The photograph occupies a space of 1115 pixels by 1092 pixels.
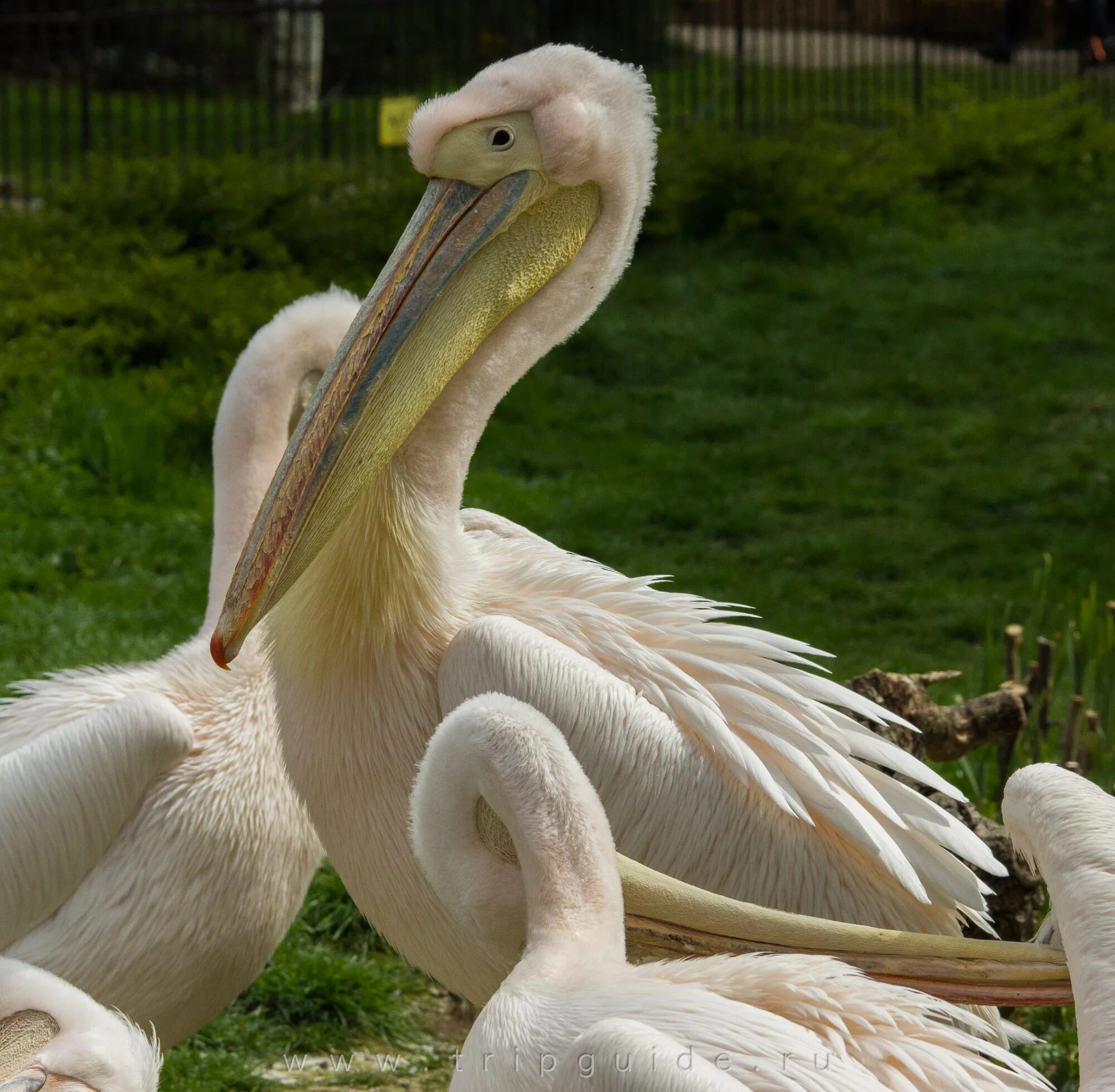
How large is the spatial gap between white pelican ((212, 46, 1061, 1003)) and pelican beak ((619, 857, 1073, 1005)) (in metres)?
0.22

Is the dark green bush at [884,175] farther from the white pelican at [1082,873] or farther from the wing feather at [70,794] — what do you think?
the white pelican at [1082,873]

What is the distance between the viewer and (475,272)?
9.73ft

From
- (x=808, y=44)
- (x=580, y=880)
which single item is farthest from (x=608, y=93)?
(x=808, y=44)

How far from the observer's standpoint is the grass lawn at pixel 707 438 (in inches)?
223

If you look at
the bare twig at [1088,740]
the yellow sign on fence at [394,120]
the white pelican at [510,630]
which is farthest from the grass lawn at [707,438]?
the white pelican at [510,630]

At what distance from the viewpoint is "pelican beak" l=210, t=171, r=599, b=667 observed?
9.04 ft

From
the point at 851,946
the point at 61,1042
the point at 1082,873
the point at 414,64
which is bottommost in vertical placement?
the point at 61,1042

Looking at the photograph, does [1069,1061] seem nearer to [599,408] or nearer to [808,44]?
[599,408]

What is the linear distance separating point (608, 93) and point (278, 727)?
4.13 feet

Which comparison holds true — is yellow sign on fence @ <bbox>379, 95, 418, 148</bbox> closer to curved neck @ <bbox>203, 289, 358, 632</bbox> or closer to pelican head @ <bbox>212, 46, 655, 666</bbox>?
curved neck @ <bbox>203, 289, 358, 632</bbox>

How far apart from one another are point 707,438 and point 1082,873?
17.1 ft

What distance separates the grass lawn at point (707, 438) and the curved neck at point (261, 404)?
1036 millimetres

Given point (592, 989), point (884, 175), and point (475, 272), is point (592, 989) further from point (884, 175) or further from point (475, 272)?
point (884, 175)

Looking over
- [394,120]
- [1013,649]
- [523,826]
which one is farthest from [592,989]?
[394,120]
